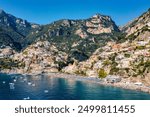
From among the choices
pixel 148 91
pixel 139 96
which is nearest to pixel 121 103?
pixel 139 96

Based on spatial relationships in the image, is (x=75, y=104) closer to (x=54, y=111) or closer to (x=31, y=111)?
(x=54, y=111)

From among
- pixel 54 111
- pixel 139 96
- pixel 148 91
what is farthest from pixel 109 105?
pixel 148 91

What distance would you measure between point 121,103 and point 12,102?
293 inches

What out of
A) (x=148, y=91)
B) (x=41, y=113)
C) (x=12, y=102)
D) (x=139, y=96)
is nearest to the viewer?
(x=41, y=113)

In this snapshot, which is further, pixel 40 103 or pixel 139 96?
pixel 139 96

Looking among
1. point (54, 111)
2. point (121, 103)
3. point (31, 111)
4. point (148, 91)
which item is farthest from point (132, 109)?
point (148, 91)

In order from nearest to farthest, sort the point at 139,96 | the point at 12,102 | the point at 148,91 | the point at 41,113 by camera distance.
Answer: the point at 41,113
the point at 12,102
the point at 139,96
the point at 148,91

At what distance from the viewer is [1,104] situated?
819 inches

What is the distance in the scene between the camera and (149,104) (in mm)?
20750

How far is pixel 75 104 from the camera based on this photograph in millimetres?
20781

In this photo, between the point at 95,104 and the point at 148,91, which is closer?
the point at 95,104

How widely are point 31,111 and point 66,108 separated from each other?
89.1 inches

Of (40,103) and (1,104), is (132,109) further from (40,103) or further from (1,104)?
(1,104)

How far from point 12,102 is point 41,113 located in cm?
269
